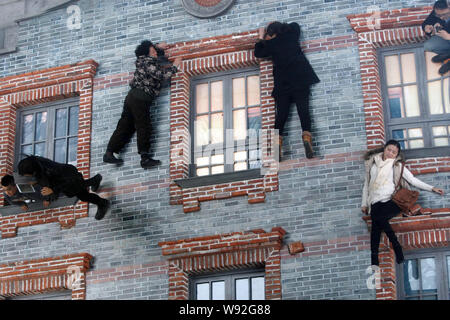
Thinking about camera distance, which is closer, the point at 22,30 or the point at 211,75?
the point at 211,75

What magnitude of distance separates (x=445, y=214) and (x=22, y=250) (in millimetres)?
7107

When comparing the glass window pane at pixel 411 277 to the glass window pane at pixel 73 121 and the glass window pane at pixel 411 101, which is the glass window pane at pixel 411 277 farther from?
the glass window pane at pixel 73 121

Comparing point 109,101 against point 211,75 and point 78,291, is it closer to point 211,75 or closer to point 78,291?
point 211,75

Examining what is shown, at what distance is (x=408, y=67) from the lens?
2075cm

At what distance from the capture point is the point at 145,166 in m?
21.0

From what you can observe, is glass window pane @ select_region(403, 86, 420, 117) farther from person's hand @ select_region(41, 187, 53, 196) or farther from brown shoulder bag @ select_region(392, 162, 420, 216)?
person's hand @ select_region(41, 187, 53, 196)

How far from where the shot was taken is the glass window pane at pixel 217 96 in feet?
70.3

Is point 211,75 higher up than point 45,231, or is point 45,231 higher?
point 211,75

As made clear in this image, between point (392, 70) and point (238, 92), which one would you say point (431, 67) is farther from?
point (238, 92)

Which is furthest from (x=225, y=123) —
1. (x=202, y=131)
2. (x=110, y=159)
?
(x=110, y=159)

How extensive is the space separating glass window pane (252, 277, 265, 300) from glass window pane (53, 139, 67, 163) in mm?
4335

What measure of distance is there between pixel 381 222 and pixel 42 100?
6.85 m
